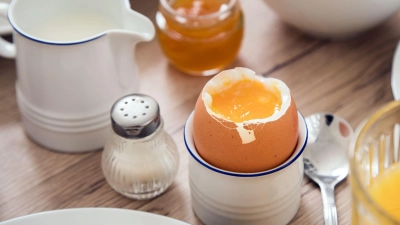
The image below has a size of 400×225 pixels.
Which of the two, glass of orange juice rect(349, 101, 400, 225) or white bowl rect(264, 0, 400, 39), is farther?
white bowl rect(264, 0, 400, 39)

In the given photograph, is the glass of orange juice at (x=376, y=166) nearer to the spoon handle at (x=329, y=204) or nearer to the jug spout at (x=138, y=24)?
the spoon handle at (x=329, y=204)

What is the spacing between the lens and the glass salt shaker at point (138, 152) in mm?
716

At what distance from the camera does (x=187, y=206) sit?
2.52 ft

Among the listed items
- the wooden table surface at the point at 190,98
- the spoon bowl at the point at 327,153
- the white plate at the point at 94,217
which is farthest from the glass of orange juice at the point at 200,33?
the white plate at the point at 94,217

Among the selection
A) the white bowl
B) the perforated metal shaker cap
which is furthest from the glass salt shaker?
the white bowl

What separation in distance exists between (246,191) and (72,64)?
0.93 ft

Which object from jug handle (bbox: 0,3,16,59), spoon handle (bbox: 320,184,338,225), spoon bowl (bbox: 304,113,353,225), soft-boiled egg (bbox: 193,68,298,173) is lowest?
spoon handle (bbox: 320,184,338,225)

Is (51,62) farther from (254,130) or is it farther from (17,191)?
(254,130)

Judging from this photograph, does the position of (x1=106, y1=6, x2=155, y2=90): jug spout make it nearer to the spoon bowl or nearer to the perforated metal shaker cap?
the perforated metal shaker cap

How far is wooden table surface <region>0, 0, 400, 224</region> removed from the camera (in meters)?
0.77

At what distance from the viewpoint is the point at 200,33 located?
0.89 metres

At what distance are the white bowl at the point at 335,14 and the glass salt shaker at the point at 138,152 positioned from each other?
12.0 inches

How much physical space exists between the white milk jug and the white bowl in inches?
9.8

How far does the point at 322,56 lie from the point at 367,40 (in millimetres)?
88
